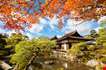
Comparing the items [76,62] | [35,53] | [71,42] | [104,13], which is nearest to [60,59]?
[76,62]

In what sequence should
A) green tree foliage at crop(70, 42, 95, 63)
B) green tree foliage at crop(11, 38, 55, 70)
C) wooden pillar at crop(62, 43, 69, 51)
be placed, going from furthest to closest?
wooden pillar at crop(62, 43, 69, 51)
green tree foliage at crop(70, 42, 95, 63)
green tree foliage at crop(11, 38, 55, 70)

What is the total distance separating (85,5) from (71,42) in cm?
3803

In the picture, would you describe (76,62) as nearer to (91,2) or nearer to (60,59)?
(60,59)

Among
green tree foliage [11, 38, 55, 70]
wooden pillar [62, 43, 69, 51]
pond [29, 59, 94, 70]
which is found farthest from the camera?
wooden pillar [62, 43, 69, 51]

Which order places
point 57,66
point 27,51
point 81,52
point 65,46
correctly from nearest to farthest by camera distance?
point 27,51 → point 57,66 → point 81,52 → point 65,46

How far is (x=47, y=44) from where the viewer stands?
29156mm

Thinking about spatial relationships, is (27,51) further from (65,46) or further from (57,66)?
(65,46)

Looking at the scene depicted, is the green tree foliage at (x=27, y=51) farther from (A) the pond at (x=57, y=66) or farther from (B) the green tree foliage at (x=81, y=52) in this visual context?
(B) the green tree foliage at (x=81, y=52)

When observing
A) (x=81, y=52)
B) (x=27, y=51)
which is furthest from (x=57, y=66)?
(x=27, y=51)

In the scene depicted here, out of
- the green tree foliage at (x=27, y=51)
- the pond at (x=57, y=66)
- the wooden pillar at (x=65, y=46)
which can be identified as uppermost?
the green tree foliage at (x=27, y=51)

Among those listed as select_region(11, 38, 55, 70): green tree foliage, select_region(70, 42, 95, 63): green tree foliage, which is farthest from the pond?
select_region(11, 38, 55, 70): green tree foliage

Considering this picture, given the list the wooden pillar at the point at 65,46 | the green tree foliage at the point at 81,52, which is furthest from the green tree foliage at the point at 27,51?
the wooden pillar at the point at 65,46

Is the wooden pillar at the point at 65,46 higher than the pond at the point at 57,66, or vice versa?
the wooden pillar at the point at 65,46

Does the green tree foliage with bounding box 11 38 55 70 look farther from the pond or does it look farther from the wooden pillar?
the wooden pillar
